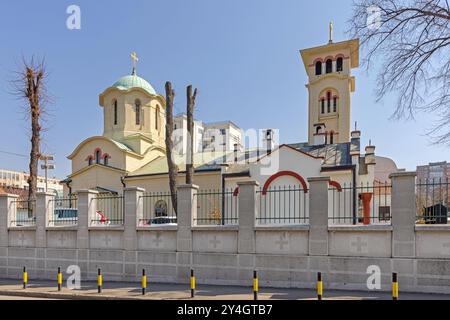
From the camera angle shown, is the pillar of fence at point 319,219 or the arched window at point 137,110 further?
the arched window at point 137,110

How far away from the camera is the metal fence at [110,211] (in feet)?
44.5

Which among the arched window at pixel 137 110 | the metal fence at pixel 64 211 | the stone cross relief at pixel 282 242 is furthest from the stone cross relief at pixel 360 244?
the arched window at pixel 137 110

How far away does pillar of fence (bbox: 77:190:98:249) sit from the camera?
43.1 feet

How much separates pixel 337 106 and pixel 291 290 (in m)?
29.9

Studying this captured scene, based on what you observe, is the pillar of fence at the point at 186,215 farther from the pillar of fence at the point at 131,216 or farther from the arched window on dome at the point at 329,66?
the arched window on dome at the point at 329,66

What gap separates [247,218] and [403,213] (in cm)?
458

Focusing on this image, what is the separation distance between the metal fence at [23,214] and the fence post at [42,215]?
0.96m

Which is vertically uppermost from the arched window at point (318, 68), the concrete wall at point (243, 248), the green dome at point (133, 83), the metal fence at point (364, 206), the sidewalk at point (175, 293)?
the arched window at point (318, 68)

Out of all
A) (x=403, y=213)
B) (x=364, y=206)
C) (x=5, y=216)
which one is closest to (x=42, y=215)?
(x=5, y=216)

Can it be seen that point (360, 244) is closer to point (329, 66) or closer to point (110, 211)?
point (110, 211)

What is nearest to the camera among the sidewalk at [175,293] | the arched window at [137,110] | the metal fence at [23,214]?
the sidewalk at [175,293]

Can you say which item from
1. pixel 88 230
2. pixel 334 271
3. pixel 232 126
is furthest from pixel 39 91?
pixel 232 126

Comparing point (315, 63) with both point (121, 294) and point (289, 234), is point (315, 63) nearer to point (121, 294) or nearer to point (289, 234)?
point (289, 234)

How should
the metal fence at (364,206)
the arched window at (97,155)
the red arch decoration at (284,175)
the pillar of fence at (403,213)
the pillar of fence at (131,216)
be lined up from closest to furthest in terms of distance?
the pillar of fence at (403,213), the metal fence at (364,206), the pillar of fence at (131,216), the red arch decoration at (284,175), the arched window at (97,155)
